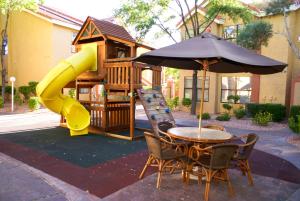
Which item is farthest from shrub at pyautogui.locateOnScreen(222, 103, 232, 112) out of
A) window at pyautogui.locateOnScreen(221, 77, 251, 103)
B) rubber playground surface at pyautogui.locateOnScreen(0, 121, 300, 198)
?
rubber playground surface at pyautogui.locateOnScreen(0, 121, 300, 198)

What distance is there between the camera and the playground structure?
8.83 m

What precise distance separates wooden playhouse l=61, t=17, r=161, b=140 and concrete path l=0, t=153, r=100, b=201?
4013mm

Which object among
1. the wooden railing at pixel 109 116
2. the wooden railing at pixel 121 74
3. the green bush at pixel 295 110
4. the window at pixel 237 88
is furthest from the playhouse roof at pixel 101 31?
the window at pixel 237 88

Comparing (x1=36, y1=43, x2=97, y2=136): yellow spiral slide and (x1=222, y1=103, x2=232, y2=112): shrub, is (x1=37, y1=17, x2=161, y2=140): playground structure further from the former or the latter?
(x1=222, y1=103, x2=232, y2=112): shrub

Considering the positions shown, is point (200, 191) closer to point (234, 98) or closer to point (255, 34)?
point (255, 34)

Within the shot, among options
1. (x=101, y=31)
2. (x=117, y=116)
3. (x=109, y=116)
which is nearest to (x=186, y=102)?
(x=117, y=116)

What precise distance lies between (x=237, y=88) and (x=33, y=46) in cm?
1595

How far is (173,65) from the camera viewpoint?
6059mm

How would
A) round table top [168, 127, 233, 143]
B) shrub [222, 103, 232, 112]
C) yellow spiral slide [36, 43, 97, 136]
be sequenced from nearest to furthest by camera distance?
1. round table top [168, 127, 233, 143]
2. yellow spiral slide [36, 43, 97, 136]
3. shrub [222, 103, 232, 112]

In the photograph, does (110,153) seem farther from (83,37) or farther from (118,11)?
(118,11)

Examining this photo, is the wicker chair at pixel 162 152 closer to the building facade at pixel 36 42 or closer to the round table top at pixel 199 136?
the round table top at pixel 199 136

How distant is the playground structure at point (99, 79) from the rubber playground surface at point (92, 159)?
100cm

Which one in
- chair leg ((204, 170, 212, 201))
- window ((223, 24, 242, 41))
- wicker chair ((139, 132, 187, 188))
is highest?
window ((223, 24, 242, 41))

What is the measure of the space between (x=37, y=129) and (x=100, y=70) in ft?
11.6
